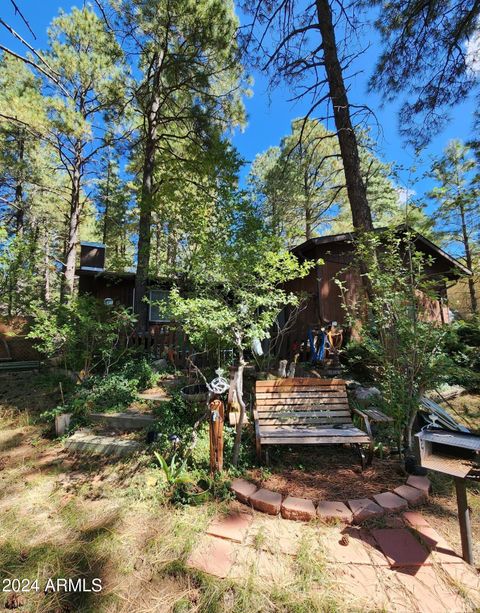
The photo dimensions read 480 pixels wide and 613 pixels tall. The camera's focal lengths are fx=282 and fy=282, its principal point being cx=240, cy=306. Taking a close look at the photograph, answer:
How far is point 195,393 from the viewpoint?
4.46 meters

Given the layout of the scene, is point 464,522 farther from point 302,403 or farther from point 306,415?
point 302,403

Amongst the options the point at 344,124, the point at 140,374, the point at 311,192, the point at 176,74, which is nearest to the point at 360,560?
the point at 140,374

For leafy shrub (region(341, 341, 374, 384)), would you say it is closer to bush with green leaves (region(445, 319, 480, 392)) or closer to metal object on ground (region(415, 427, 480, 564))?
bush with green leaves (region(445, 319, 480, 392))

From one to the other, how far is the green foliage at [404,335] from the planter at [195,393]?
240 cm

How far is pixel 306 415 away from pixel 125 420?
8.24 feet

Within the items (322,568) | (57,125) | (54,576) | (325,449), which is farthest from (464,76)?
(57,125)

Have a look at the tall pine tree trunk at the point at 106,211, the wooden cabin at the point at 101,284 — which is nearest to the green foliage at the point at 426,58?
the wooden cabin at the point at 101,284

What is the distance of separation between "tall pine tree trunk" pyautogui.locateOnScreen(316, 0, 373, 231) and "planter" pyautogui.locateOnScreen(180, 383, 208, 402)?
3632 millimetres

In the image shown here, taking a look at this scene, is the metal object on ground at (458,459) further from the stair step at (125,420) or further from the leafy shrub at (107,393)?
the leafy shrub at (107,393)

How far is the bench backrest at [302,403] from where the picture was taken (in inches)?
138

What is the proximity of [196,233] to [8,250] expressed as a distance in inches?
Answer: 128

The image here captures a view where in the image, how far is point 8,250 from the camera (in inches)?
192

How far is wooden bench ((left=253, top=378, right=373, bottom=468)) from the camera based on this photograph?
3041 millimetres

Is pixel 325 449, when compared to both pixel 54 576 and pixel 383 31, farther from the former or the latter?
pixel 383 31
